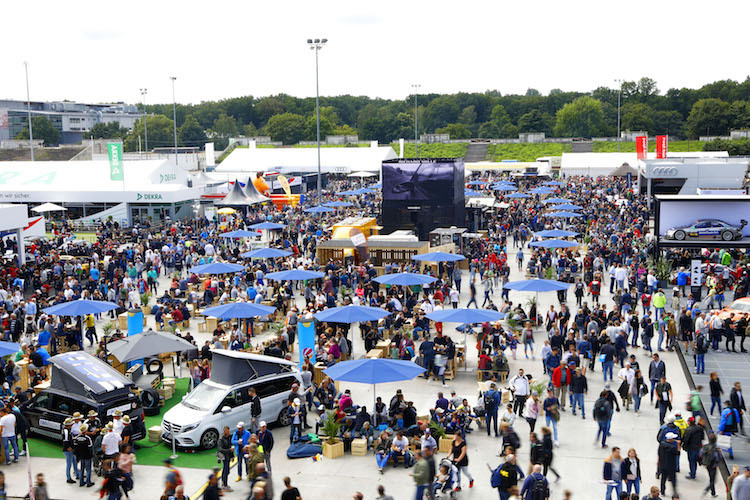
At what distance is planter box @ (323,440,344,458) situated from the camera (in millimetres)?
13602

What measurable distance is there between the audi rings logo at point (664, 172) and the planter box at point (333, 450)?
33441 millimetres

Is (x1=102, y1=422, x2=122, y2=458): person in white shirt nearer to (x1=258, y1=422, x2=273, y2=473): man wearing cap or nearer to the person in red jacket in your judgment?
(x1=258, y1=422, x2=273, y2=473): man wearing cap

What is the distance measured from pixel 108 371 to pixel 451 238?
19.4 metres

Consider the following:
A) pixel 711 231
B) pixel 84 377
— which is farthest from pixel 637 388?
pixel 711 231

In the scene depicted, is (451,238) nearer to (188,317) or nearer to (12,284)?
(188,317)

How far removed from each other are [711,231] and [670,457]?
752 inches

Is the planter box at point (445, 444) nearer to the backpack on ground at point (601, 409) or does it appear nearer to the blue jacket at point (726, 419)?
the backpack on ground at point (601, 409)

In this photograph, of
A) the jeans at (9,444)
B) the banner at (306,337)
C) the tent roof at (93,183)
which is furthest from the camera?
the tent roof at (93,183)

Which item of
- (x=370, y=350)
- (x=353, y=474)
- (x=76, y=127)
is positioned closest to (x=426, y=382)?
(x=370, y=350)

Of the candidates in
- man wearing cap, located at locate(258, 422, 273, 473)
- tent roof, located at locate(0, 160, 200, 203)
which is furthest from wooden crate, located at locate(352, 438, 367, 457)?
tent roof, located at locate(0, 160, 200, 203)

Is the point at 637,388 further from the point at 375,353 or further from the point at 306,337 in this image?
the point at 306,337

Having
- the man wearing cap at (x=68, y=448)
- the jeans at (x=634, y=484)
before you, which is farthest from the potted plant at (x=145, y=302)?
the jeans at (x=634, y=484)

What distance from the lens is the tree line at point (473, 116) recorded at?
4476 inches

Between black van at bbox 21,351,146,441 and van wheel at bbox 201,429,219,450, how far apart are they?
127 cm
